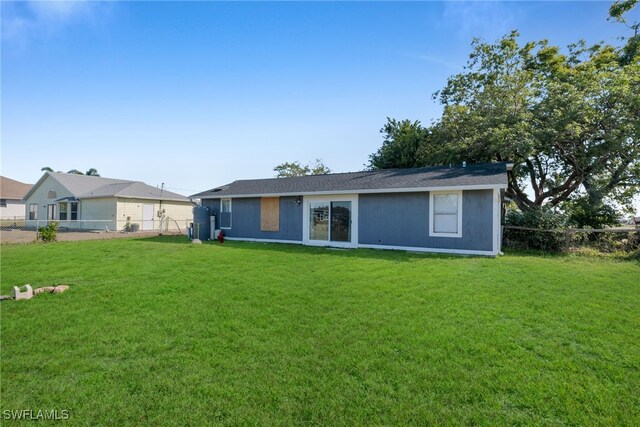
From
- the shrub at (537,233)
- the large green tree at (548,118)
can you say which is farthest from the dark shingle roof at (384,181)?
the large green tree at (548,118)

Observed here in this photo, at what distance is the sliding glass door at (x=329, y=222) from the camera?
13.6m

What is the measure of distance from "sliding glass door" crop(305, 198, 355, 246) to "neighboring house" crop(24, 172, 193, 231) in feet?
45.2

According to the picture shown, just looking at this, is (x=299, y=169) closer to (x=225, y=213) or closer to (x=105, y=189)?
(x=105, y=189)

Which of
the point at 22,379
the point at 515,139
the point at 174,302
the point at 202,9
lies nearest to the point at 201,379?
the point at 22,379

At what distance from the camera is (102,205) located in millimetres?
25641

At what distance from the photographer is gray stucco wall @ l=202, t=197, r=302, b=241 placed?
14859 millimetres

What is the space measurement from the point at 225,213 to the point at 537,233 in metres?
13.9

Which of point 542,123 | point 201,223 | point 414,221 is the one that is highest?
point 542,123

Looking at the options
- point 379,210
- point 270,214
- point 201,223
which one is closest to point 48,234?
point 201,223

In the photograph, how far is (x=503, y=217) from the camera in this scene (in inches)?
582

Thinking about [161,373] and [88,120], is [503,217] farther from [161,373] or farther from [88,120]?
[88,120]

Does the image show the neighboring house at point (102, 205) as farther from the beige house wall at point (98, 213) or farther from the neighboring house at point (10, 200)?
the neighboring house at point (10, 200)

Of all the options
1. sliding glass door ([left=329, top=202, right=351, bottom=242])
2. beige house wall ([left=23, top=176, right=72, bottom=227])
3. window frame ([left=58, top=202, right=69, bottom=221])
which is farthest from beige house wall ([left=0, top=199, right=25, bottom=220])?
sliding glass door ([left=329, top=202, right=351, bottom=242])

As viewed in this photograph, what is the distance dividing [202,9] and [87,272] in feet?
26.2
